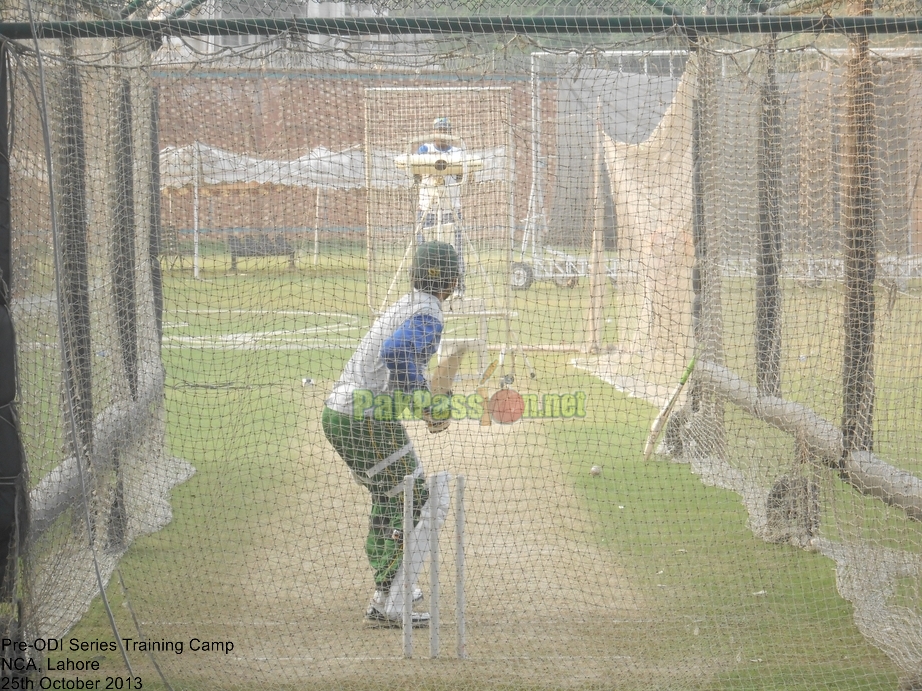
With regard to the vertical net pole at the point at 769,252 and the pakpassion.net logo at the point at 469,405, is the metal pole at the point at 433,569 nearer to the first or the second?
the pakpassion.net logo at the point at 469,405

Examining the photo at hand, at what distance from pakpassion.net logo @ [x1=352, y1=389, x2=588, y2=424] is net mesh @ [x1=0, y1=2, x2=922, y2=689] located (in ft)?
0.19

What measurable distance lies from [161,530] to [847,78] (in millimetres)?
4872

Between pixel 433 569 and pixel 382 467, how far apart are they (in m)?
0.75

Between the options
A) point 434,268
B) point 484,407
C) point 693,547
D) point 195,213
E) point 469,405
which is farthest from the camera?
point 469,405

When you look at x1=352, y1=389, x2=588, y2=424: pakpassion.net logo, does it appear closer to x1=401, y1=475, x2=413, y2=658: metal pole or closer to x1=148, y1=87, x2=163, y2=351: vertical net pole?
x1=401, y1=475, x2=413, y2=658: metal pole

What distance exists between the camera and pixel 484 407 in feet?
24.9

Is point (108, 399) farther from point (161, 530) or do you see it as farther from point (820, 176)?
point (820, 176)

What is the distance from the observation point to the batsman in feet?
15.5

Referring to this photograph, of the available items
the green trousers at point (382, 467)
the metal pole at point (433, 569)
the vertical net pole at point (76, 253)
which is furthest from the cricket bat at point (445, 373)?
the vertical net pole at point (76, 253)

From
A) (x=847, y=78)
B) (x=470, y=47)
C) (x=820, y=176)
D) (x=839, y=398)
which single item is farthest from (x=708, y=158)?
(x=470, y=47)

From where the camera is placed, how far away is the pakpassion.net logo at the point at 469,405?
4746 mm

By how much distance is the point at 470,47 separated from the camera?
459 cm

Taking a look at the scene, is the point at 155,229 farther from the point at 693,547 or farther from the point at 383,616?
the point at 693,547

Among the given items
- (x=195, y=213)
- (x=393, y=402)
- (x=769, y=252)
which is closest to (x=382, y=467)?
(x=393, y=402)
